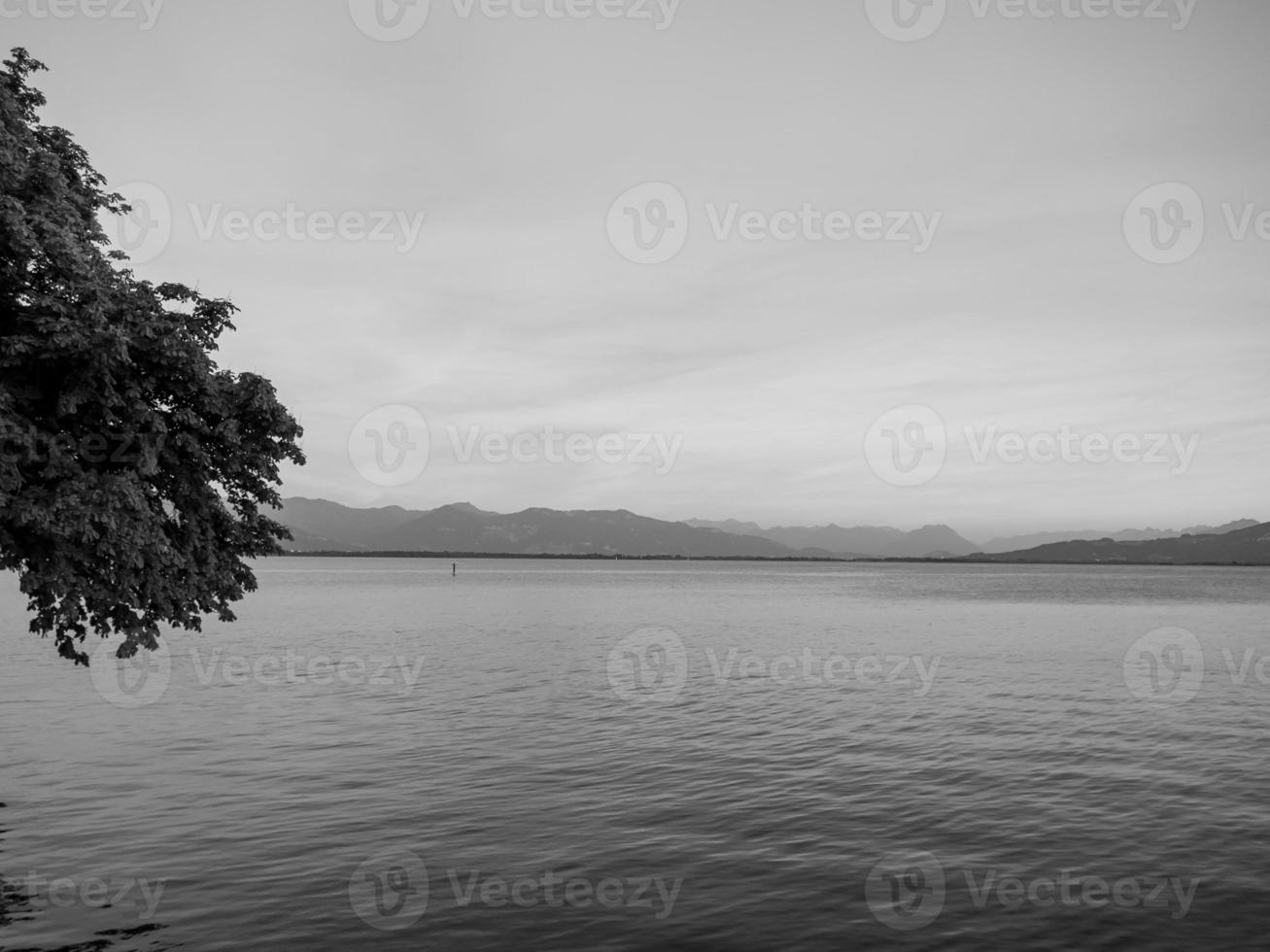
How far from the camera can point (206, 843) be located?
20656 mm

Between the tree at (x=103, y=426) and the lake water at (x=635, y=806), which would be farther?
the tree at (x=103, y=426)

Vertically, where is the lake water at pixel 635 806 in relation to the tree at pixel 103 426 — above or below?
below

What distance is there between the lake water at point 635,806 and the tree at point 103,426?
6.46 metres

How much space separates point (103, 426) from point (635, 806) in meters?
17.8

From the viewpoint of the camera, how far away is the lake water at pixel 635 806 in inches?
637

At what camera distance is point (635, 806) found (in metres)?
23.8

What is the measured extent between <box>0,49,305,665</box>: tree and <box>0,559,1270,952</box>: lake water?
21.2ft

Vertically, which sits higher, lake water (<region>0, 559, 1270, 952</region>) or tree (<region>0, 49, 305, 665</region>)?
tree (<region>0, 49, 305, 665</region>)

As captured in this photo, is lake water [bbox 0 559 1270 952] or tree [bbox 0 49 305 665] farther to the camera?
tree [bbox 0 49 305 665]

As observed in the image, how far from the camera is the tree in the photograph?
19844mm

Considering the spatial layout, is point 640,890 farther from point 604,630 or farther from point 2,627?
point 2,627

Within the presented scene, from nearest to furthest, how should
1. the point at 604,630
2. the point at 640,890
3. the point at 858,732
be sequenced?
the point at 640,890
the point at 858,732
the point at 604,630

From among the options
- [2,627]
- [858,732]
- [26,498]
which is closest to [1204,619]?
[858,732]

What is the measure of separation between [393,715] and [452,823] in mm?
17189
